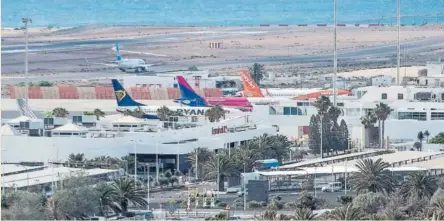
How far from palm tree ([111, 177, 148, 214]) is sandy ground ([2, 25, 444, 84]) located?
67.6m

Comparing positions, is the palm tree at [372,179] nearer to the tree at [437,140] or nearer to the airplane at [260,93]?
the tree at [437,140]

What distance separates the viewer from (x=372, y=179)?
4594 centimetres

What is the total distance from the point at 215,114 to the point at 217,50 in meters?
75.2

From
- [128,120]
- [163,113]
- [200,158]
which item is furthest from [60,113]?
[200,158]

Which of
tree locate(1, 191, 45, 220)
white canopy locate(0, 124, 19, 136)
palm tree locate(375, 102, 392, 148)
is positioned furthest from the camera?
palm tree locate(375, 102, 392, 148)

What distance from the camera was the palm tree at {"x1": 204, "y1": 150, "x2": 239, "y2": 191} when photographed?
5094cm

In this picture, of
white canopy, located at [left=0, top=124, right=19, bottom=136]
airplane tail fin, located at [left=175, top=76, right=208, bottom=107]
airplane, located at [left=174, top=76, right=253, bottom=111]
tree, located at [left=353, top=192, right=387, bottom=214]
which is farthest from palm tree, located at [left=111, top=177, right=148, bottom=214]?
airplane tail fin, located at [left=175, top=76, right=208, bottom=107]

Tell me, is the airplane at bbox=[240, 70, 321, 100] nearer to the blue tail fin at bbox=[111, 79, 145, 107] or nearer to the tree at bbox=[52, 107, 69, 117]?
the blue tail fin at bbox=[111, 79, 145, 107]

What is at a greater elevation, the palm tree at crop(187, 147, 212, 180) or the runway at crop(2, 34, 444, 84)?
the runway at crop(2, 34, 444, 84)

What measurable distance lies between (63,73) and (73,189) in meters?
76.1

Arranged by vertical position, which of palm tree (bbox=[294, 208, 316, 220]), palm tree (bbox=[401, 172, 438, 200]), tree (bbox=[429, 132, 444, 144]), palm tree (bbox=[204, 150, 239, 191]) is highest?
tree (bbox=[429, 132, 444, 144])

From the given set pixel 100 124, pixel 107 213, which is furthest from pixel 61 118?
pixel 107 213

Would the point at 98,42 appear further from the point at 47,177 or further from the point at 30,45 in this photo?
the point at 47,177

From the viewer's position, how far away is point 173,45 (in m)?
151
